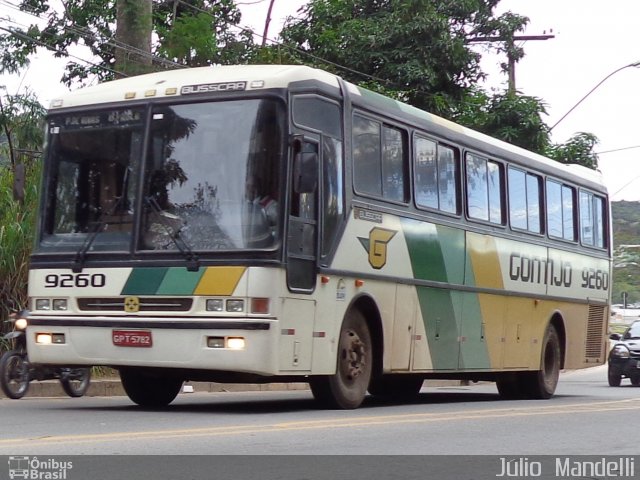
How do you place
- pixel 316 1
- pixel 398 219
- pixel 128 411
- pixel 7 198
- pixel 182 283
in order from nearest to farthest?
pixel 182 283
pixel 128 411
pixel 398 219
pixel 7 198
pixel 316 1

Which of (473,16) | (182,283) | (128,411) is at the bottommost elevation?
(128,411)

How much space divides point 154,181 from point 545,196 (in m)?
8.14

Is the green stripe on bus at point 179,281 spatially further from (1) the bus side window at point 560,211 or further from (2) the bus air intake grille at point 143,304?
(1) the bus side window at point 560,211

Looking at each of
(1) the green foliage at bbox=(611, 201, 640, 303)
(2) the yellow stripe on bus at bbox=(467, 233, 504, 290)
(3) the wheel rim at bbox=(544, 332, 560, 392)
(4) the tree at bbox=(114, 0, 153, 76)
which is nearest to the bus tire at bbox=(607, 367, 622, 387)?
(3) the wheel rim at bbox=(544, 332, 560, 392)

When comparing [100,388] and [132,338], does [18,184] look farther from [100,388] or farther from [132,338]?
[100,388]

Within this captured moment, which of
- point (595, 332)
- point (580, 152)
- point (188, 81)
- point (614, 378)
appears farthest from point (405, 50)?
point (188, 81)

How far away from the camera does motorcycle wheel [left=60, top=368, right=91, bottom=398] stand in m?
15.3

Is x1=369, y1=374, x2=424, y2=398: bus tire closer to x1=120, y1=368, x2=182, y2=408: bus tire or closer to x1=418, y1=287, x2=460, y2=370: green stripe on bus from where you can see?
x1=418, y1=287, x2=460, y2=370: green stripe on bus

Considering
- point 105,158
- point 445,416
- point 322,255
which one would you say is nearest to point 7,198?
point 105,158

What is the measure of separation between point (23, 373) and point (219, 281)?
13.4 ft

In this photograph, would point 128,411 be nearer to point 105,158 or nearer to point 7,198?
point 105,158

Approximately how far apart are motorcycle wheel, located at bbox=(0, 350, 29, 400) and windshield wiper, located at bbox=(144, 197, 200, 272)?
11.2 feet

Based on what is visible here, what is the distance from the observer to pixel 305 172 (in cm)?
1192

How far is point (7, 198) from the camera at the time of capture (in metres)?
18.2
